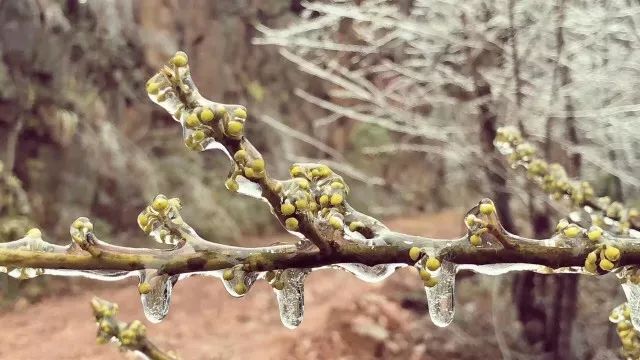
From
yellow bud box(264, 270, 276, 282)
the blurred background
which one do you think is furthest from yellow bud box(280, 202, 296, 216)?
the blurred background

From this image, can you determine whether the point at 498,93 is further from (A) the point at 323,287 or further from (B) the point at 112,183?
(B) the point at 112,183

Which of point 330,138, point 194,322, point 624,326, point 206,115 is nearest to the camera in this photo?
point 206,115

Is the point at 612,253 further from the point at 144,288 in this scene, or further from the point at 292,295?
the point at 144,288

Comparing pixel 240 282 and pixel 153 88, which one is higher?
pixel 153 88

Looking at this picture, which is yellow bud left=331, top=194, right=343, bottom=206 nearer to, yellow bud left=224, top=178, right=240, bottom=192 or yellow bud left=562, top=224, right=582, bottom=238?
yellow bud left=224, top=178, right=240, bottom=192

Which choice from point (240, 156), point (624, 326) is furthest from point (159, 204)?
point (624, 326)

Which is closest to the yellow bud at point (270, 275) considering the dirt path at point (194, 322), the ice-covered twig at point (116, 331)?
the ice-covered twig at point (116, 331)
